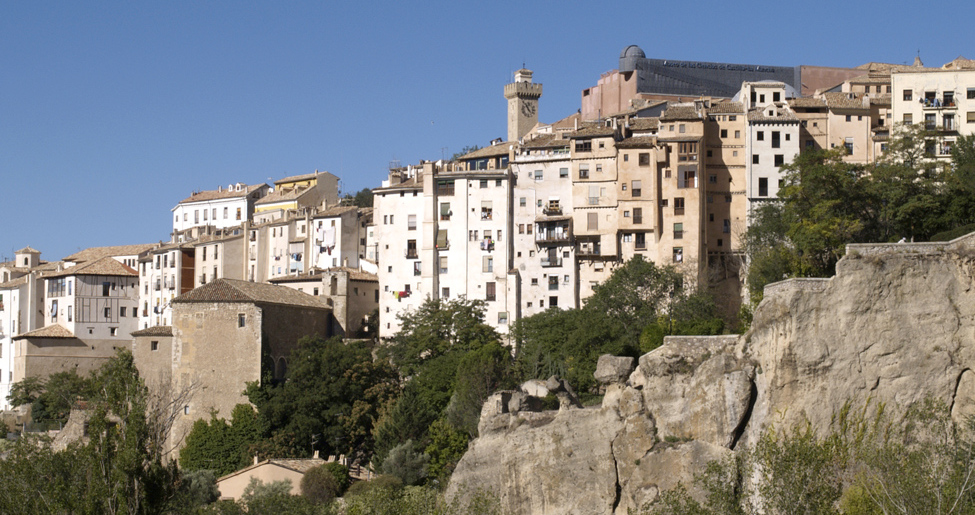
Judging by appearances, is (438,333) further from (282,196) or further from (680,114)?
(282,196)

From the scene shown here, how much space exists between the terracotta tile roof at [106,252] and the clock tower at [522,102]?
2933 cm

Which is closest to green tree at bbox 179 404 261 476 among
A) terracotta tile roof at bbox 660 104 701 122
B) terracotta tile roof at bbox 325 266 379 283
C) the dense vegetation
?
terracotta tile roof at bbox 325 266 379 283

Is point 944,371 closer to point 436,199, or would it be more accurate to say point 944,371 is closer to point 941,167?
point 941,167

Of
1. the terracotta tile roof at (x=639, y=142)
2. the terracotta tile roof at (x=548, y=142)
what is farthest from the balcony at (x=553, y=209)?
the terracotta tile roof at (x=639, y=142)

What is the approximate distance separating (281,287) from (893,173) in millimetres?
34932

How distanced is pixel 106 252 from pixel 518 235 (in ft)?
128

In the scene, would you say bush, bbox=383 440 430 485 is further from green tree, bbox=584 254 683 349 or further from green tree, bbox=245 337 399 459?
green tree, bbox=584 254 683 349

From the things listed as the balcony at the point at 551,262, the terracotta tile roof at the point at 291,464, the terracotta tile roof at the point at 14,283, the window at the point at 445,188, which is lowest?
the terracotta tile roof at the point at 291,464

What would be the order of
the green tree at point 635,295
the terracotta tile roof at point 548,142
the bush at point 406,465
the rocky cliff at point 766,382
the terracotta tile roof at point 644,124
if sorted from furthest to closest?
1. the terracotta tile roof at point 548,142
2. the terracotta tile roof at point 644,124
3. the green tree at point 635,295
4. the bush at point 406,465
5. the rocky cliff at point 766,382

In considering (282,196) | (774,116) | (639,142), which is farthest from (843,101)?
(282,196)

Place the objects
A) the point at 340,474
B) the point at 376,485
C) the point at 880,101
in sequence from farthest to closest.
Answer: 1. the point at 880,101
2. the point at 340,474
3. the point at 376,485

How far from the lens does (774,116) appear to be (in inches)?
3078

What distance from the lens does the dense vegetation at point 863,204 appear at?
61.4m

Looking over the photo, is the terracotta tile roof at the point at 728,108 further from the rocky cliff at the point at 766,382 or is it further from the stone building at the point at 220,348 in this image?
the rocky cliff at the point at 766,382
